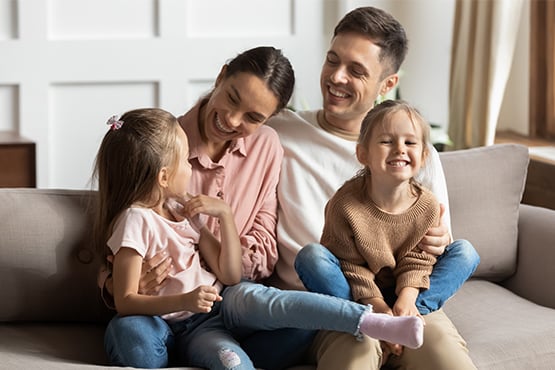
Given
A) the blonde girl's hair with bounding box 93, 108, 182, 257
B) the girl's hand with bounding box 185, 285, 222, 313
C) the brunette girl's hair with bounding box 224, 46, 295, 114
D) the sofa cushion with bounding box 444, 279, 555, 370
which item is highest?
the brunette girl's hair with bounding box 224, 46, 295, 114

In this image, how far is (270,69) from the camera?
2604 millimetres

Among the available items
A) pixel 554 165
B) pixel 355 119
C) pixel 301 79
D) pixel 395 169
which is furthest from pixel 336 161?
pixel 301 79

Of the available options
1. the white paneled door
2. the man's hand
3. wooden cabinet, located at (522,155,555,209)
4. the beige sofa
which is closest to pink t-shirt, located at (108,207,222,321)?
the beige sofa

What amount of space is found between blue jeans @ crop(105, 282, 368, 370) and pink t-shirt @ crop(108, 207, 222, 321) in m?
0.07

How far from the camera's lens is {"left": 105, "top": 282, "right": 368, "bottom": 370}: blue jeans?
229 centimetres

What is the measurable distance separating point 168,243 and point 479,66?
7.41ft

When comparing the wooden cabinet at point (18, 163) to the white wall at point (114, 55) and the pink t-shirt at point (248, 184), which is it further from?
the pink t-shirt at point (248, 184)

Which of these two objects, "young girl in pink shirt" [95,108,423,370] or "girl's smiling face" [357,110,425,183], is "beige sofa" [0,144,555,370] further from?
"girl's smiling face" [357,110,425,183]

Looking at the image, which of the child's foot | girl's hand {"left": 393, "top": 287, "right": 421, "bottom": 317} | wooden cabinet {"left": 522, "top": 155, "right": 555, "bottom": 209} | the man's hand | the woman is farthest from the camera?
A: wooden cabinet {"left": 522, "top": 155, "right": 555, "bottom": 209}

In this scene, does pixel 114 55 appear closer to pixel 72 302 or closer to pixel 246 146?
pixel 246 146

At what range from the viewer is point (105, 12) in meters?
4.33

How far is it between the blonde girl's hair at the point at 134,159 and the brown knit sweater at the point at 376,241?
1.32 ft

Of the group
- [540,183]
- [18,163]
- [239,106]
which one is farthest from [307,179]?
[18,163]

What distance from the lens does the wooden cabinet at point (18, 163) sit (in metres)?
3.81
